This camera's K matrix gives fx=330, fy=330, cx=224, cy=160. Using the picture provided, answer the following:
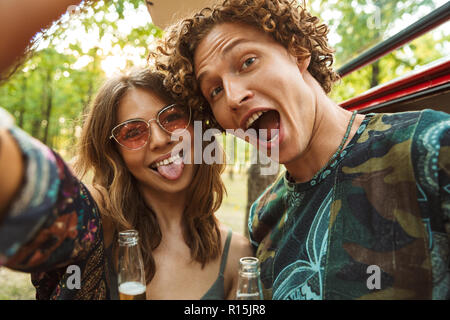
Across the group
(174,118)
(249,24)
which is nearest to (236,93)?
(249,24)

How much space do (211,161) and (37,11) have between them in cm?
182

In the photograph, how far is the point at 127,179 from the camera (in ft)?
7.26

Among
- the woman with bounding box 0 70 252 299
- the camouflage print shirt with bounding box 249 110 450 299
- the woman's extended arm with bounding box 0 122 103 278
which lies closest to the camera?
the woman's extended arm with bounding box 0 122 103 278

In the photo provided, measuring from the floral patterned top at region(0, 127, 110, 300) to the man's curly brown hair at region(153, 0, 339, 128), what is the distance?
1046 mm

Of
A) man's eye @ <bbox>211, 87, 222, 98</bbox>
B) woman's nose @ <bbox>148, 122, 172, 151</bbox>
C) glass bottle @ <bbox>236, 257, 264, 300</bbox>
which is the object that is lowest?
glass bottle @ <bbox>236, 257, 264, 300</bbox>

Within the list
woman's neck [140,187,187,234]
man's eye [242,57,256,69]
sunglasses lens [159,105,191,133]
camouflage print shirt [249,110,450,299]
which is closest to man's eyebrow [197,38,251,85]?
man's eye [242,57,256,69]

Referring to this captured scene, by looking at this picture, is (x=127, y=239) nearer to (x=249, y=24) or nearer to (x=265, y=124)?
(x=265, y=124)

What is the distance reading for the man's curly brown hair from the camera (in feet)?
6.37

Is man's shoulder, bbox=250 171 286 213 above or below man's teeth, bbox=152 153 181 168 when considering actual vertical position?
below

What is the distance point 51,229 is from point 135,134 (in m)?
1.12

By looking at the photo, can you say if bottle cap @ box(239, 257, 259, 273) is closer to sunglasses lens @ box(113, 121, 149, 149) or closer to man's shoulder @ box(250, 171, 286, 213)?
man's shoulder @ box(250, 171, 286, 213)

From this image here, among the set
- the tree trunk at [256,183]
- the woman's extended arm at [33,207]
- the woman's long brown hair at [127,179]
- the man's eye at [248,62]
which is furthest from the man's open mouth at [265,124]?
the tree trunk at [256,183]

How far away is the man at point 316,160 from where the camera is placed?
1316 millimetres
